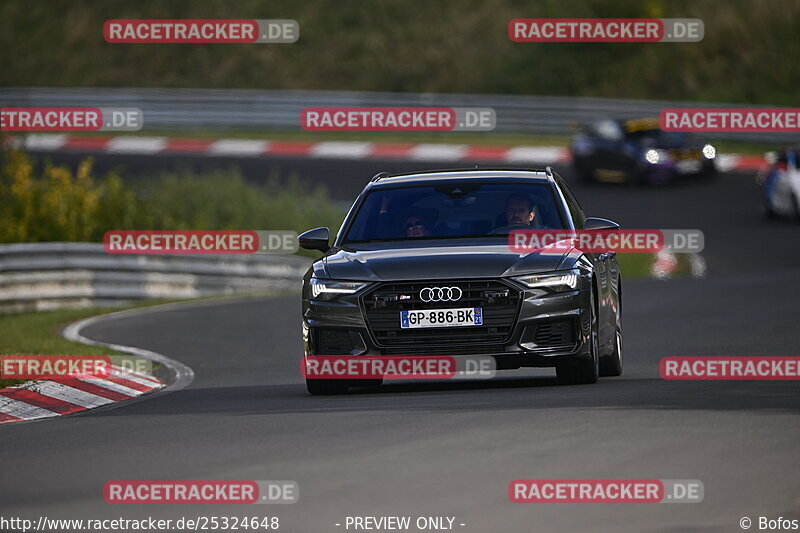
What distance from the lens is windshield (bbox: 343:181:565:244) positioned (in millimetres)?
12344

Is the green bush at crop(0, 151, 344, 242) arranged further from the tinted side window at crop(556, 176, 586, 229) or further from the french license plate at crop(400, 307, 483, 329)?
the french license plate at crop(400, 307, 483, 329)

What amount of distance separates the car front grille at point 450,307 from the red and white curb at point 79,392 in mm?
2497

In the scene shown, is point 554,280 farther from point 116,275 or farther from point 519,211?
point 116,275

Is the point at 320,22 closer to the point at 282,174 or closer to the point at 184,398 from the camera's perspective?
the point at 282,174

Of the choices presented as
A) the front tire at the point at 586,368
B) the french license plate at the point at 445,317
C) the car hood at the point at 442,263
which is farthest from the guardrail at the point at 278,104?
the french license plate at the point at 445,317

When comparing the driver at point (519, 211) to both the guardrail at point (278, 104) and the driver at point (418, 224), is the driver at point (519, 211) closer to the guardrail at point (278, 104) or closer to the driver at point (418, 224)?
the driver at point (418, 224)

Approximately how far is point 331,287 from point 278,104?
32.0 metres

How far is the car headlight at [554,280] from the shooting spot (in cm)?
1141

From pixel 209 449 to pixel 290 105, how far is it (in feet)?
113

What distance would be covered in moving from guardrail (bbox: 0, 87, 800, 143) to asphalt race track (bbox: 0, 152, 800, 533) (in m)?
25.8

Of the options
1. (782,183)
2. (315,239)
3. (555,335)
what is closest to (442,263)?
(555,335)

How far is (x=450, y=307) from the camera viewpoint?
11.4 m

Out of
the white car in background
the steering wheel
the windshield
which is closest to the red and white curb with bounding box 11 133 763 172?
the white car in background

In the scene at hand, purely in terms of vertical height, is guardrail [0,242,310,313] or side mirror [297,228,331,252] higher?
guardrail [0,242,310,313]
